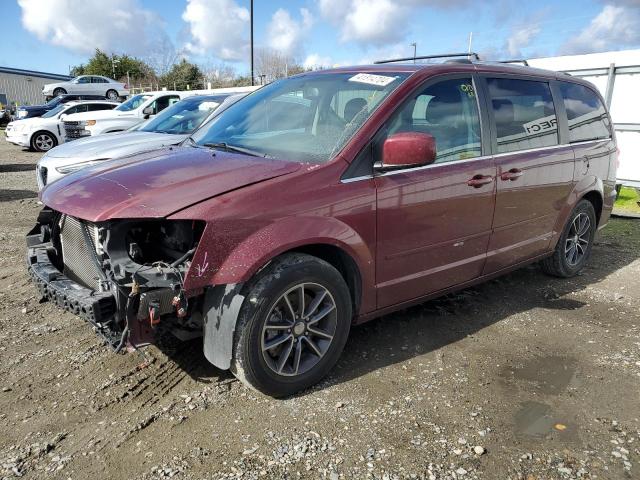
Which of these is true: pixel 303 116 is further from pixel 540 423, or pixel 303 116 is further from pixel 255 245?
pixel 540 423

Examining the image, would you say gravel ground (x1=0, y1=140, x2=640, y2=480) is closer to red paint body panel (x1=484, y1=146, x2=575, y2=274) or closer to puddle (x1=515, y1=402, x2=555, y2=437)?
puddle (x1=515, y1=402, x2=555, y2=437)

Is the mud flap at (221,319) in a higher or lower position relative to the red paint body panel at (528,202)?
lower

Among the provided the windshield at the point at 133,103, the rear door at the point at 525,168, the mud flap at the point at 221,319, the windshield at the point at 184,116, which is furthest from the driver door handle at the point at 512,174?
the windshield at the point at 133,103

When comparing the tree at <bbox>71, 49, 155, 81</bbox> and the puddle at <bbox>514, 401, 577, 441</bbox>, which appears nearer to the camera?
the puddle at <bbox>514, 401, 577, 441</bbox>

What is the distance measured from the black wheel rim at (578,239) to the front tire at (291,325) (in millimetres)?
3128

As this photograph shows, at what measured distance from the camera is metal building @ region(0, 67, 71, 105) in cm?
4912

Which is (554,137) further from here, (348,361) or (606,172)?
(348,361)

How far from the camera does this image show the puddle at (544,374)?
10.9 feet

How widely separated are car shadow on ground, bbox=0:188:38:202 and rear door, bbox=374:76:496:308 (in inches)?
314

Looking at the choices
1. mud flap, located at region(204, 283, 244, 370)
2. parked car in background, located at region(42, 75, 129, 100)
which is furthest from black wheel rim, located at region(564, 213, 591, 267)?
Answer: parked car in background, located at region(42, 75, 129, 100)

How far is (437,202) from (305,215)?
1.09 meters

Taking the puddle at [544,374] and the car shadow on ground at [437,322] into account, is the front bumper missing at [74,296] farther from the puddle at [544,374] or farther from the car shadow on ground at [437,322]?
A: the puddle at [544,374]

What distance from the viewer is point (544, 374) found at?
3.49 metres

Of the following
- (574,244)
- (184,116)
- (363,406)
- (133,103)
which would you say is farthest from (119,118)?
(363,406)
